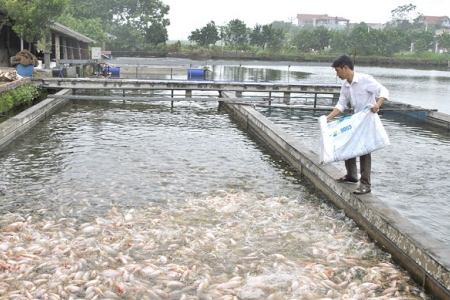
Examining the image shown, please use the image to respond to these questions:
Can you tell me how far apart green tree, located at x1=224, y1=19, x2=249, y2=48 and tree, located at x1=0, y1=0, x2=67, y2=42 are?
72.0 m

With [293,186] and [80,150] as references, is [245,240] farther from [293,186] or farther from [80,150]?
[80,150]

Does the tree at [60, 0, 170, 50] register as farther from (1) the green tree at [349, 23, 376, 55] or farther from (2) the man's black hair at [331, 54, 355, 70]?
(2) the man's black hair at [331, 54, 355, 70]

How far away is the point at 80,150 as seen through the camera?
41.0ft

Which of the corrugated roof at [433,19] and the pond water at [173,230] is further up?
the corrugated roof at [433,19]

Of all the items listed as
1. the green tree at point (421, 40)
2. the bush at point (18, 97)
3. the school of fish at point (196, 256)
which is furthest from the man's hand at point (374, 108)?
the green tree at point (421, 40)

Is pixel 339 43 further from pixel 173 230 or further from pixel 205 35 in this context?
pixel 173 230

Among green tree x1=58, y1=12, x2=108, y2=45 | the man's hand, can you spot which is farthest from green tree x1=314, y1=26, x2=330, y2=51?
the man's hand

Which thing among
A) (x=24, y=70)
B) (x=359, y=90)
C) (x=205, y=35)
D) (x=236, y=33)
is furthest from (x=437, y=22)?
(x=359, y=90)

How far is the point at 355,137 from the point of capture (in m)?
7.44

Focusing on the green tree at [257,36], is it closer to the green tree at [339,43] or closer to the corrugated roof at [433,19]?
the green tree at [339,43]

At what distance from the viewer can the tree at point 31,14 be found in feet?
84.0

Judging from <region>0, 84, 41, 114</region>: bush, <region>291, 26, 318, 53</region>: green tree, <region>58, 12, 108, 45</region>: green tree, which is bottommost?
<region>0, 84, 41, 114</region>: bush

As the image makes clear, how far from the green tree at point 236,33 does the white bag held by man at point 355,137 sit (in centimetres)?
9091

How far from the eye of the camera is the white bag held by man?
7309mm
